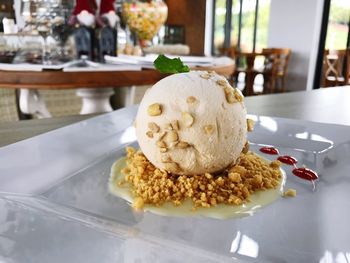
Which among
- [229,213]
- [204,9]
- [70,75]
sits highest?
[204,9]

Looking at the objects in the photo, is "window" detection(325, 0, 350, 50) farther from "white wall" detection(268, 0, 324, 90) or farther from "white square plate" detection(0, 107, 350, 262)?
"white square plate" detection(0, 107, 350, 262)

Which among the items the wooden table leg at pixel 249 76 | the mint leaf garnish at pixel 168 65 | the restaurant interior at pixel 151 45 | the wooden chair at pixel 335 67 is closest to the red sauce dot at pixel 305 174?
the mint leaf garnish at pixel 168 65

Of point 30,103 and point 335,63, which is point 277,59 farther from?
point 30,103

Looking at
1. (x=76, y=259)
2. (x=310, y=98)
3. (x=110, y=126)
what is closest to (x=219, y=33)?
(x=310, y=98)

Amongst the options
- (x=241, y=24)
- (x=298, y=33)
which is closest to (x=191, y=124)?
(x=298, y=33)

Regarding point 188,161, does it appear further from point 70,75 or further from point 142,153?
point 70,75

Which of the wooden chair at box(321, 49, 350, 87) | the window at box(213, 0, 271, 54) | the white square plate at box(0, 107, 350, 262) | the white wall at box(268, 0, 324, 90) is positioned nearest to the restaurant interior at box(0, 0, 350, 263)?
the white square plate at box(0, 107, 350, 262)

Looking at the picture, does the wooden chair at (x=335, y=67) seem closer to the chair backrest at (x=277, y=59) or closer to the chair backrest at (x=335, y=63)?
the chair backrest at (x=335, y=63)
